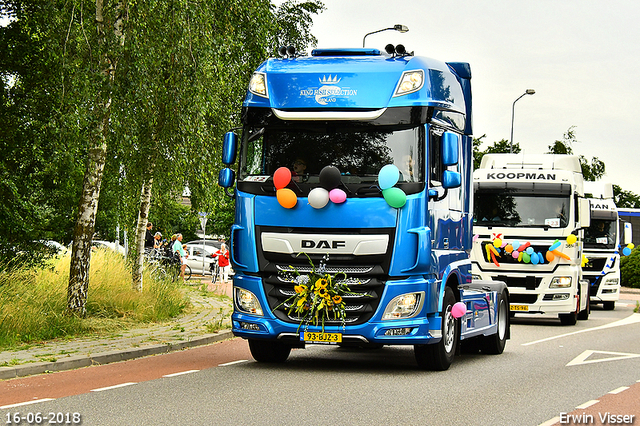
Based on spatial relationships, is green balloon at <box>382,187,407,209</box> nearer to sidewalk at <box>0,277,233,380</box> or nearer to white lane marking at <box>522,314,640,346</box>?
sidewalk at <box>0,277,233,380</box>

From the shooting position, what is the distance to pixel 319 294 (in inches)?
425

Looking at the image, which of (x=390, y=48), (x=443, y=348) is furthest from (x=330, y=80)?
(x=443, y=348)

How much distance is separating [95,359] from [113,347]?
1023 millimetres

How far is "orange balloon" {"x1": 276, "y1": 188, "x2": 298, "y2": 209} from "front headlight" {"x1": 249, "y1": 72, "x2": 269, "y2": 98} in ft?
4.31

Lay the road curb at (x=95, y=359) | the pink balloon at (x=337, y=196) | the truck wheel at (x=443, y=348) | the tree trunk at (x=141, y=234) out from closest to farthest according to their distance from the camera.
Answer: the road curb at (x=95, y=359), the pink balloon at (x=337, y=196), the truck wheel at (x=443, y=348), the tree trunk at (x=141, y=234)

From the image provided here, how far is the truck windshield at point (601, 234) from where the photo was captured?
27266 mm

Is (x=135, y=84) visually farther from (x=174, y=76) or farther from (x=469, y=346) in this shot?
(x=469, y=346)


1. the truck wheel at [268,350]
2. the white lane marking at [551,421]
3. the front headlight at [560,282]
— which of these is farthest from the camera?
the front headlight at [560,282]

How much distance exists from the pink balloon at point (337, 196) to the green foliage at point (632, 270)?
3495cm

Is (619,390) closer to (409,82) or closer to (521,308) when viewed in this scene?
(409,82)

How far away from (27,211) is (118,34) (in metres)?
4.69

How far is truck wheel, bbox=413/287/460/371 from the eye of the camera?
11508 millimetres

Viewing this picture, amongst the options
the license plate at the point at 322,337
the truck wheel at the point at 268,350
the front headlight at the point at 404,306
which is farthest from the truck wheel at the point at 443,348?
the truck wheel at the point at 268,350

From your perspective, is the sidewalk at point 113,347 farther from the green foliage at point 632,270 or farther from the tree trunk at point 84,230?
the green foliage at point 632,270
